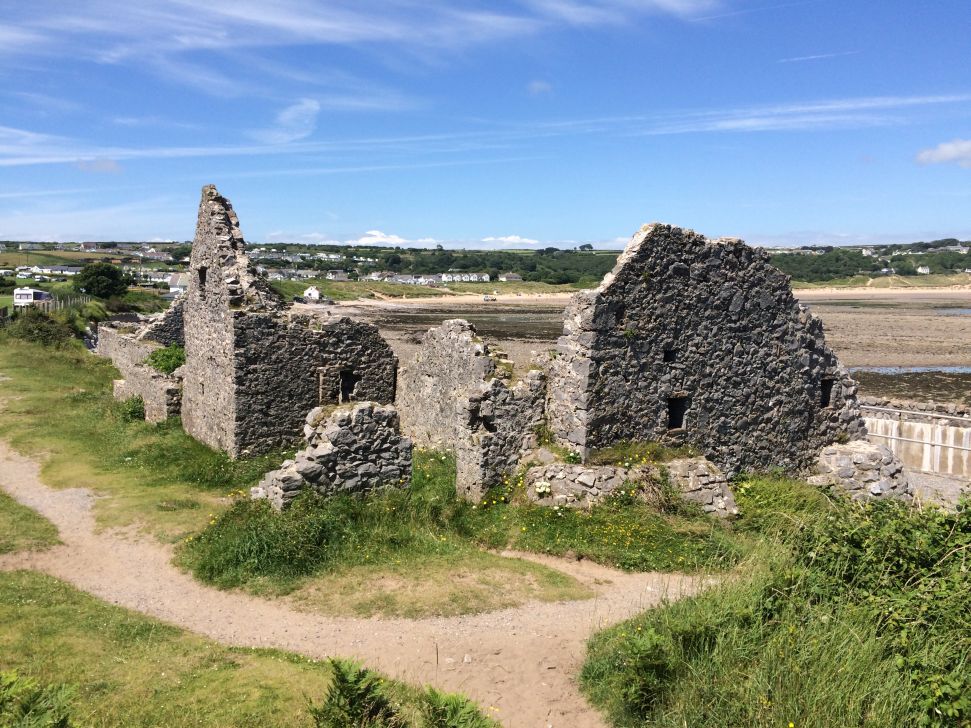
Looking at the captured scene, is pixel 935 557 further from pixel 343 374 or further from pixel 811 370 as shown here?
pixel 343 374

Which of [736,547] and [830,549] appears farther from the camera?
[736,547]

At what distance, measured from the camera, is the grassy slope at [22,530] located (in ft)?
39.7

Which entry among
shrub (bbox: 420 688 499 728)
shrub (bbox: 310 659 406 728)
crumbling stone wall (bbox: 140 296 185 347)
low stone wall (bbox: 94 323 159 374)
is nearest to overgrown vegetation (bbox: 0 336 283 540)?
low stone wall (bbox: 94 323 159 374)

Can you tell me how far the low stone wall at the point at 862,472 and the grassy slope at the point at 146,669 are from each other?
1117 cm

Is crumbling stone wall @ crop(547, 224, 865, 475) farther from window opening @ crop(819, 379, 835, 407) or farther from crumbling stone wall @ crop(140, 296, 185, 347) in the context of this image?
crumbling stone wall @ crop(140, 296, 185, 347)

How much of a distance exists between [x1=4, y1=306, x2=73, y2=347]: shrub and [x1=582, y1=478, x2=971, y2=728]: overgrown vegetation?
117 feet

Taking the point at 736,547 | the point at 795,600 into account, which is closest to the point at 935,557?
the point at 795,600

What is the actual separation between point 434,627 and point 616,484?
463cm

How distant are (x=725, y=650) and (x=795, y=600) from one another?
108cm

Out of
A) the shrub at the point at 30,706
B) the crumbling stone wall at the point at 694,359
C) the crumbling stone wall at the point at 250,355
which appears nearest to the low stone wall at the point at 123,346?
the crumbling stone wall at the point at 250,355

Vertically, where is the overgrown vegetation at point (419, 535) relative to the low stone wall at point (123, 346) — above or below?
below

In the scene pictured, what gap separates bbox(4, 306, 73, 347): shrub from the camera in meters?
35.8

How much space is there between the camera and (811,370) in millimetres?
15734

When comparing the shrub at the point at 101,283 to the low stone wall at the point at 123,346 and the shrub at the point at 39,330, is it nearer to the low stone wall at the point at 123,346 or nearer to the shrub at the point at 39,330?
the shrub at the point at 39,330
